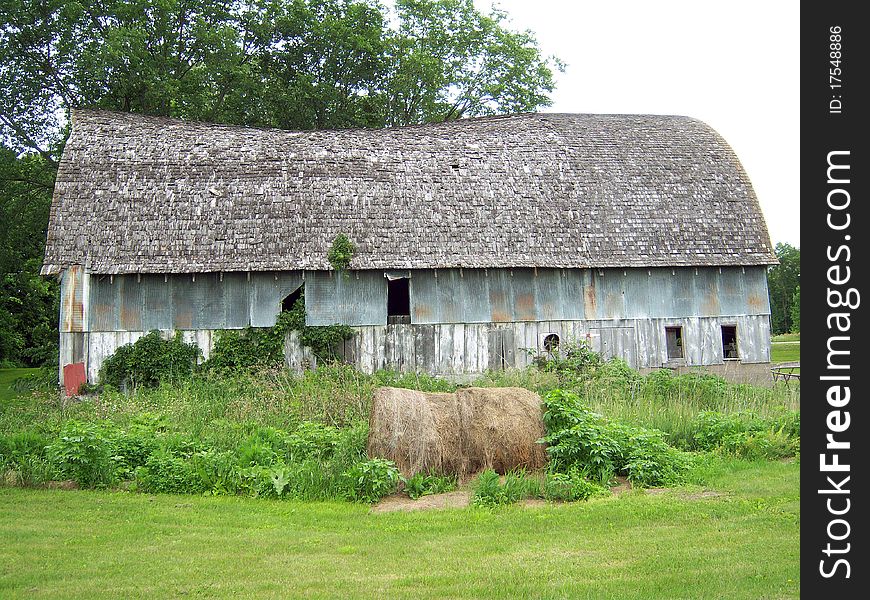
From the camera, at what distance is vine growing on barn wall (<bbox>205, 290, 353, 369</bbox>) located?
71.3 ft

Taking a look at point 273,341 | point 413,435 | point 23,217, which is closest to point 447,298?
point 273,341

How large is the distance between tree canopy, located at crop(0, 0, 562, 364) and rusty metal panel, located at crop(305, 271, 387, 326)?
1157 cm

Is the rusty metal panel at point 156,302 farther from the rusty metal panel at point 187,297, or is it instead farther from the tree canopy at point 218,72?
the tree canopy at point 218,72

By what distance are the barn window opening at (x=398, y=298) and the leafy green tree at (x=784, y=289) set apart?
47.9 m

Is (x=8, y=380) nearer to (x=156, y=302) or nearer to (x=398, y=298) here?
(x=156, y=302)

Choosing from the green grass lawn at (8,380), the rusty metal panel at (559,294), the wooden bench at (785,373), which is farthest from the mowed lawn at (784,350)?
the green grass lawn at (8,380)

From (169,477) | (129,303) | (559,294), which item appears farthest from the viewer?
(559,294)

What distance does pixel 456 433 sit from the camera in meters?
12.2

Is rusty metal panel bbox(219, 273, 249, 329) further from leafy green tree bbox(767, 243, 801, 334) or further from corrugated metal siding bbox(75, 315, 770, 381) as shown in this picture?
leafy green tree bbox(767, 243, 801, 334)

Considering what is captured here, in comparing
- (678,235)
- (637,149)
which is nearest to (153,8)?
(637,149)

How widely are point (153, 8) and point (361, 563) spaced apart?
2650 cm

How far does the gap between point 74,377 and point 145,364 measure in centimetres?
189

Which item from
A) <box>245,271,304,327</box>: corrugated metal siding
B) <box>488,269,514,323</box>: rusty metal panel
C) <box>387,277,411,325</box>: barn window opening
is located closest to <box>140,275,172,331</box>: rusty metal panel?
<box>245,271,304,327</box>: corrugated metal siding

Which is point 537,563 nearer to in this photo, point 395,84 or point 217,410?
point 217,410
